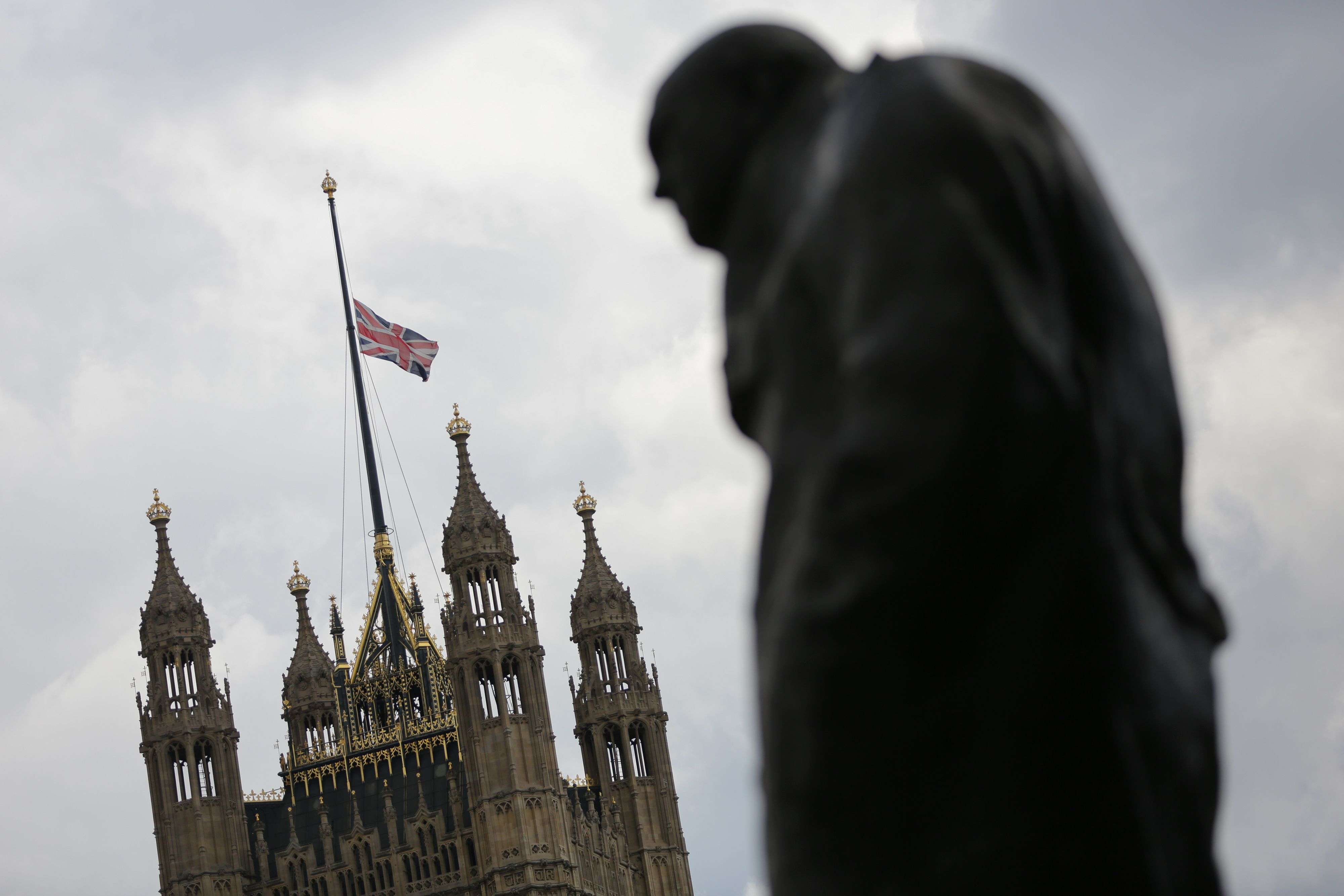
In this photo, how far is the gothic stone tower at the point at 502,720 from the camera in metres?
54.0

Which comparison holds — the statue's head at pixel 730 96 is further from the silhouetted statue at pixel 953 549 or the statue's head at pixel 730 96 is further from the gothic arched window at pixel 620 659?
the gothic arched window at pixel 620 659

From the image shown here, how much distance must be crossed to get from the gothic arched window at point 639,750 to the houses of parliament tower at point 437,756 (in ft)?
0.15

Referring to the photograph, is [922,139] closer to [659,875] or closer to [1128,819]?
[1128,819]

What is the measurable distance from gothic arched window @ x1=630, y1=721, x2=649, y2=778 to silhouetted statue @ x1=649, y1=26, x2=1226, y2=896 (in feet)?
200

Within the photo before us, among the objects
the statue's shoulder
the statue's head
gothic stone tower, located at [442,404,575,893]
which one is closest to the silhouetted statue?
the statue's shoulder

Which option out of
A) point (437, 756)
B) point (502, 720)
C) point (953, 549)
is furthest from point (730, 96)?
point (437, 756)

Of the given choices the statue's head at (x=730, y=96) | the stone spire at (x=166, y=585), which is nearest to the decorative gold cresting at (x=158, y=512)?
the stone spire at (x=166, y=585)

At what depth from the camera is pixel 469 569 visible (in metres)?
56.6

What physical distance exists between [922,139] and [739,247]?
407mm

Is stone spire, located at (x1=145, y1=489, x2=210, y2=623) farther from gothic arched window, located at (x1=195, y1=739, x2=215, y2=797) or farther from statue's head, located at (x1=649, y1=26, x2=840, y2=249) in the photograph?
statue's head, located at (x1=649, y1=26, x2=840, y2=249)

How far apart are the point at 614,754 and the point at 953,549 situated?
61.9m

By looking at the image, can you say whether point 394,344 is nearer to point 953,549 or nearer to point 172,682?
point 172,682

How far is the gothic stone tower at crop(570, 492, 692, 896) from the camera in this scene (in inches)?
2464

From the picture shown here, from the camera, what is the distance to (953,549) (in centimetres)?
230
